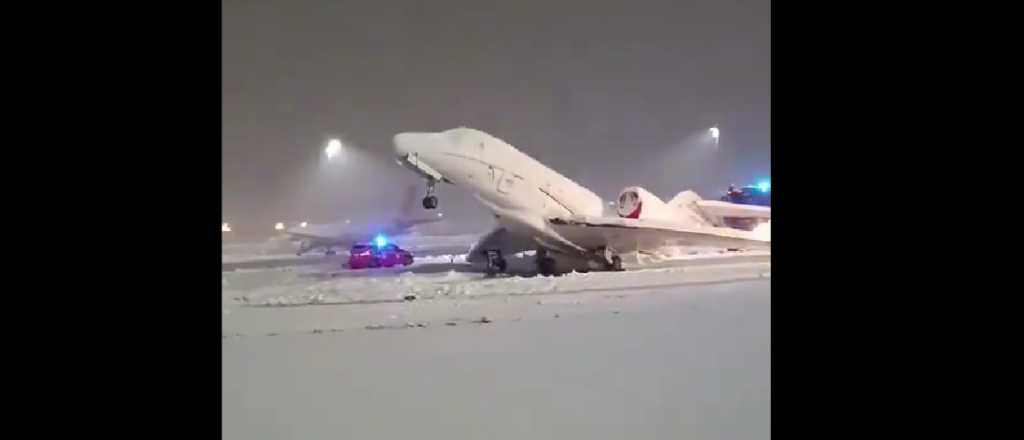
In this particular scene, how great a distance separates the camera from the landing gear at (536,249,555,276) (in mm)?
2697

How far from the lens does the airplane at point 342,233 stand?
8.09 ft

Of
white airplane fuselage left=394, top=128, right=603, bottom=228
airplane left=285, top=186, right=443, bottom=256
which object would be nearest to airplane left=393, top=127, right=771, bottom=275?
white airplane fuselage left=394, top=128, right=603, bottom=228

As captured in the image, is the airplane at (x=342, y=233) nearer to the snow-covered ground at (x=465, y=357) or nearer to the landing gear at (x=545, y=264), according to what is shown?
the snow-covered ground at (x=465, y=357)

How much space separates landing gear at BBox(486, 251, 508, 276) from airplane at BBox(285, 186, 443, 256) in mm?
266

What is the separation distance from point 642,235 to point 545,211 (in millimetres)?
330

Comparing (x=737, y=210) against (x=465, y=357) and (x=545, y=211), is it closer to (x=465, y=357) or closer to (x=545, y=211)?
(x=545, y=211)

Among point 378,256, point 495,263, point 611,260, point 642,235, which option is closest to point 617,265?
point 611,260

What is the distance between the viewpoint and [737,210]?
2648 mm

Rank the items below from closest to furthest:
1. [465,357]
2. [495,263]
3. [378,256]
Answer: [465,357] → [378,256] → [495,263]
